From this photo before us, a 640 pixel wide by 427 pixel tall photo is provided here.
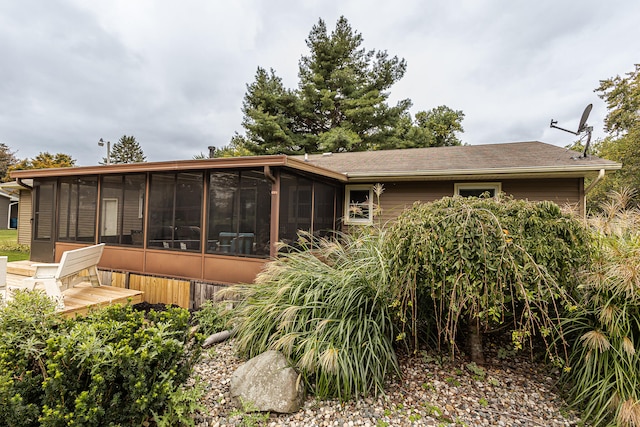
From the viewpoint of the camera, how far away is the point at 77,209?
22.4ft

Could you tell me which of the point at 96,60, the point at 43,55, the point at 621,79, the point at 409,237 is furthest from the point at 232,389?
the point at 621,79

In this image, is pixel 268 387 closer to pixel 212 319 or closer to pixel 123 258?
pixel 212 319

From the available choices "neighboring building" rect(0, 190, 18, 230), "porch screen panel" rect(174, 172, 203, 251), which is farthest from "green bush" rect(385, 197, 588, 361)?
"neighboring building" rect(0, 190, 18, 230)

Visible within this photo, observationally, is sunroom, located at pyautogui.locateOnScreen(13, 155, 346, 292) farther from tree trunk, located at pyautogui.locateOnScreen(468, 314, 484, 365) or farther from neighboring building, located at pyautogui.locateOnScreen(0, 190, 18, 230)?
neighboring building, located at pyautogui.locateOnScreen(0, 190, 18, 230)

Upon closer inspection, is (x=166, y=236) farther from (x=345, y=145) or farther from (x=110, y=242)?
(x=345, y=145)

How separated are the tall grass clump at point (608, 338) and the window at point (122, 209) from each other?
6769 mm

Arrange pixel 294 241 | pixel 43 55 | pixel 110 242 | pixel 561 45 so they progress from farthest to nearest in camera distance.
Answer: pixel 43 55 → pixel 561 45 → pixel 110 242 → pixel 294 241

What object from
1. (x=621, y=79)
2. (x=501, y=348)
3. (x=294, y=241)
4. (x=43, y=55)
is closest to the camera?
(x=501, y=348)

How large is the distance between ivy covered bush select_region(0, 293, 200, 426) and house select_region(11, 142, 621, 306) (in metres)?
2.80

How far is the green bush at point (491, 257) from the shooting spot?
2.42 metres

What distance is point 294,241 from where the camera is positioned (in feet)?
18.1

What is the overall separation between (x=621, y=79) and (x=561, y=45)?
13990 mm

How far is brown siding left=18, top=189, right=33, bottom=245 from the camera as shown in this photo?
12578 millimetres

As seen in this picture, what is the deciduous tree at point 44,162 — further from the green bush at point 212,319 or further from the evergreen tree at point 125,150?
the green bush at point 212,319
